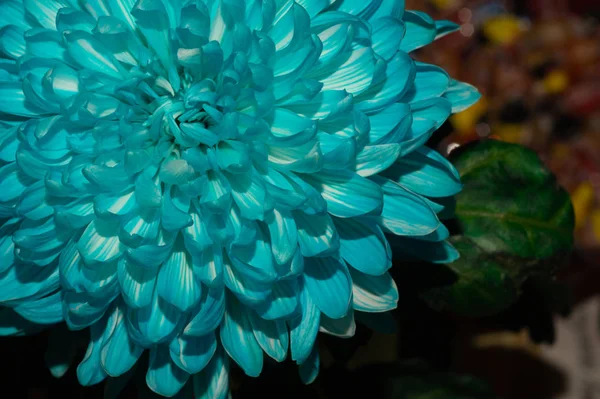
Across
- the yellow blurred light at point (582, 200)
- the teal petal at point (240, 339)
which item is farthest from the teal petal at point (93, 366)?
the yellow blurred light at point (582, 200)

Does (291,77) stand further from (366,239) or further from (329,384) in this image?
(329,384)

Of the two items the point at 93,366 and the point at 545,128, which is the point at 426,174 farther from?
the point at 545,128

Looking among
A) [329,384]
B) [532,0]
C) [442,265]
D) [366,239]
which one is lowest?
[329,384]

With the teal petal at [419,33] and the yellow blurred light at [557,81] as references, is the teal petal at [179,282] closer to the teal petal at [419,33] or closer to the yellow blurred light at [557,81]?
the teal petal at [419,33]

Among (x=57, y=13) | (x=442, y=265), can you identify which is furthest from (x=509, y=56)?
(x=57, y=13)

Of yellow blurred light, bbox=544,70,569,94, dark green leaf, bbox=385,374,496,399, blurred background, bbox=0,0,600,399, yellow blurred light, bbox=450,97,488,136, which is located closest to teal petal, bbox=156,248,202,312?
dark green leaf, bbox=385,374,496,399

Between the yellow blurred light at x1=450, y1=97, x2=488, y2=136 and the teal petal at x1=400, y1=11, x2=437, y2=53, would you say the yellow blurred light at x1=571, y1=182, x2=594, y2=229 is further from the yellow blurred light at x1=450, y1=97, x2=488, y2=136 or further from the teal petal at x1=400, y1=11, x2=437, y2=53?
the teal petal at x1=400, y1=11, x2=437, y2=53

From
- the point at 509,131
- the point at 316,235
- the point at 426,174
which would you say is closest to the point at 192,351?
the point at 316,235
